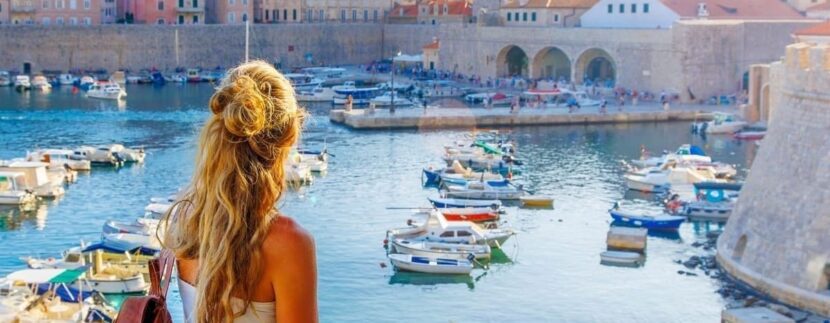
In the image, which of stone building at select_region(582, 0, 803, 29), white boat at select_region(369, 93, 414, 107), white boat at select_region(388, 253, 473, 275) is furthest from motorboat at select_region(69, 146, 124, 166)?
stone building at select_region(582, 0, 803, 29)

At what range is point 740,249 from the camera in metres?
15.2

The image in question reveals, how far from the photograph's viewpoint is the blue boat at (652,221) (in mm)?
19922

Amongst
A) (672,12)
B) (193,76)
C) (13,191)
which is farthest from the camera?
(193,76)

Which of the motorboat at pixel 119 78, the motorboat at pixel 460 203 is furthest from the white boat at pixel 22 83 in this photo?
the motorboat at pixel 460 203

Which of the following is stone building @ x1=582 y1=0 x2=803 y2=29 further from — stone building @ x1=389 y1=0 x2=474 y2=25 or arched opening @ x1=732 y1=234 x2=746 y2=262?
arched opening @ x1=732 y1=234 x2=746 y2=262

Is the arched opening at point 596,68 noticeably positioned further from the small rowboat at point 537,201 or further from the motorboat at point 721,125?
the small rowboat at point 537,201

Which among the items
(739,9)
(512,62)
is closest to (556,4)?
(512,62)

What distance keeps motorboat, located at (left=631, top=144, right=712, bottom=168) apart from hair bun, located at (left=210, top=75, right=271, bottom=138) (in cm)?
2447

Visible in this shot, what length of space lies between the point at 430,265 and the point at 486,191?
602 cm

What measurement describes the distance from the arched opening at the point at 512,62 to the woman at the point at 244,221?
42.5 m

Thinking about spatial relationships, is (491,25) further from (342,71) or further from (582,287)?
(582,287)

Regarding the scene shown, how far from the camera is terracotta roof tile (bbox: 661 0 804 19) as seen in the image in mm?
39938

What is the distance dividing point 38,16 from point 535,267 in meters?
35.7

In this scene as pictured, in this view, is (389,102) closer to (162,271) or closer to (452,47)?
(452,47)
